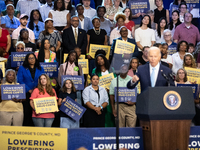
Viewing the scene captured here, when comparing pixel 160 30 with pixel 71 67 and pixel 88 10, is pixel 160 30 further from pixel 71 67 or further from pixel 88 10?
pixel 71 67

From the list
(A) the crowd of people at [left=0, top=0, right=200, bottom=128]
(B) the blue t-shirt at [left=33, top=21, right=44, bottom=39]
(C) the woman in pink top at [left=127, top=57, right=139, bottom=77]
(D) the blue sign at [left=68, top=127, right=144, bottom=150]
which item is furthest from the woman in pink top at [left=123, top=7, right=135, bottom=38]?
(D) the blue sign at [left=68, top=127, right=144, bottom=150]

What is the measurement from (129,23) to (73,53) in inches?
101

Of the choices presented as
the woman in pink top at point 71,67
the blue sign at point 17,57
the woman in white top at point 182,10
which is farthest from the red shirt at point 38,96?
the woman in white top at point 182,10

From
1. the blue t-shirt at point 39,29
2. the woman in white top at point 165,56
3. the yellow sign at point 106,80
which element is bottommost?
the yellow sign at point 106,80

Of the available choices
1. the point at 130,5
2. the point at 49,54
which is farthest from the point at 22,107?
the point at 130,5

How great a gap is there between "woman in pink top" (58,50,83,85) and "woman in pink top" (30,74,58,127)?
649mm

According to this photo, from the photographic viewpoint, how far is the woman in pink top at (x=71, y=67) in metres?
6.97

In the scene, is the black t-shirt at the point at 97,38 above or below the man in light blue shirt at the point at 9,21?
below

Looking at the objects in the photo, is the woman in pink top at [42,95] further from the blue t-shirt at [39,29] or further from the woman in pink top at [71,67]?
the blue t-shirt at [39,29]

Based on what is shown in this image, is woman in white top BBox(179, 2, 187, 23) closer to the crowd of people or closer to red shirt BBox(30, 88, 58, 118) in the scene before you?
the crowd of people

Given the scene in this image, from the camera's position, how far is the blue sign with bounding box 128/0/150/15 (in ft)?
31.5

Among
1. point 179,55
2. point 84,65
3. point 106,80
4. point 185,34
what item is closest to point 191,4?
point 185,34

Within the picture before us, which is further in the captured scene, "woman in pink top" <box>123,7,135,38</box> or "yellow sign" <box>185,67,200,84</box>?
"woman in pink top" <box>123,7,135,38</box>

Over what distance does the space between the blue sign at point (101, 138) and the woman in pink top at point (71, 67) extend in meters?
2.60
